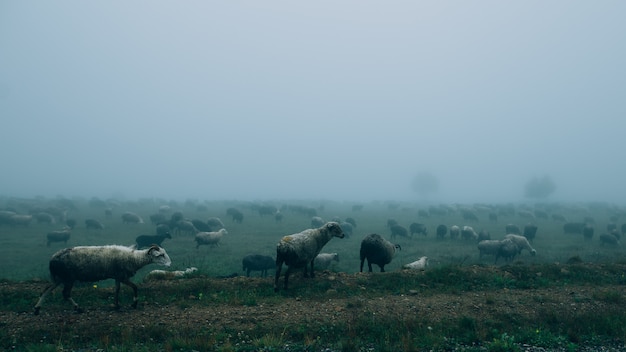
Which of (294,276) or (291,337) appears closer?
(291,337)

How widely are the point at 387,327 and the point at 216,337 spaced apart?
4.71 metres

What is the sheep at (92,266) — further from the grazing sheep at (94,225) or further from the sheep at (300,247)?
the grazing sheep at (94,225)

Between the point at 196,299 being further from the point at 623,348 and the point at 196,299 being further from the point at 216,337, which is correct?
the point at 623,348

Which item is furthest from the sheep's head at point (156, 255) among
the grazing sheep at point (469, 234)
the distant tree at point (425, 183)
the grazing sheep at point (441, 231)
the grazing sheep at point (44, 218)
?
the distant tree at point (425, 183)

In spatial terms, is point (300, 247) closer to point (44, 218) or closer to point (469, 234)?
point (469, 234)

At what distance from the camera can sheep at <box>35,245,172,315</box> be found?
383 inches

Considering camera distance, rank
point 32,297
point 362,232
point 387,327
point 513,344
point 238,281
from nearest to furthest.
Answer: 1. point 513,344
2. point 387,327
3. point 32,297
4. point 238,281
5. point 362,232

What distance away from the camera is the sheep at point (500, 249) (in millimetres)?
25234

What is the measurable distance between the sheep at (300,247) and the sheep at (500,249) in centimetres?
1834

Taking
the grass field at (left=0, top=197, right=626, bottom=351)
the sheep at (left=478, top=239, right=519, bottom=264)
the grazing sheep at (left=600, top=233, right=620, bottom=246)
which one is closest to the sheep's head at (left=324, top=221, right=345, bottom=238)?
the grass field at (left=0, top=197, right=626, bottom=351)

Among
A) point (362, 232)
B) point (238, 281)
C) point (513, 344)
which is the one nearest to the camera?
point (513, 344)

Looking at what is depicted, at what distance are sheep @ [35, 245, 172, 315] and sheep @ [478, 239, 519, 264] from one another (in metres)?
25.1

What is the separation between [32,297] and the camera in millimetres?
10648

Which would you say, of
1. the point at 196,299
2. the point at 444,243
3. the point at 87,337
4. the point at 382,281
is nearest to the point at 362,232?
the point at 444,243
